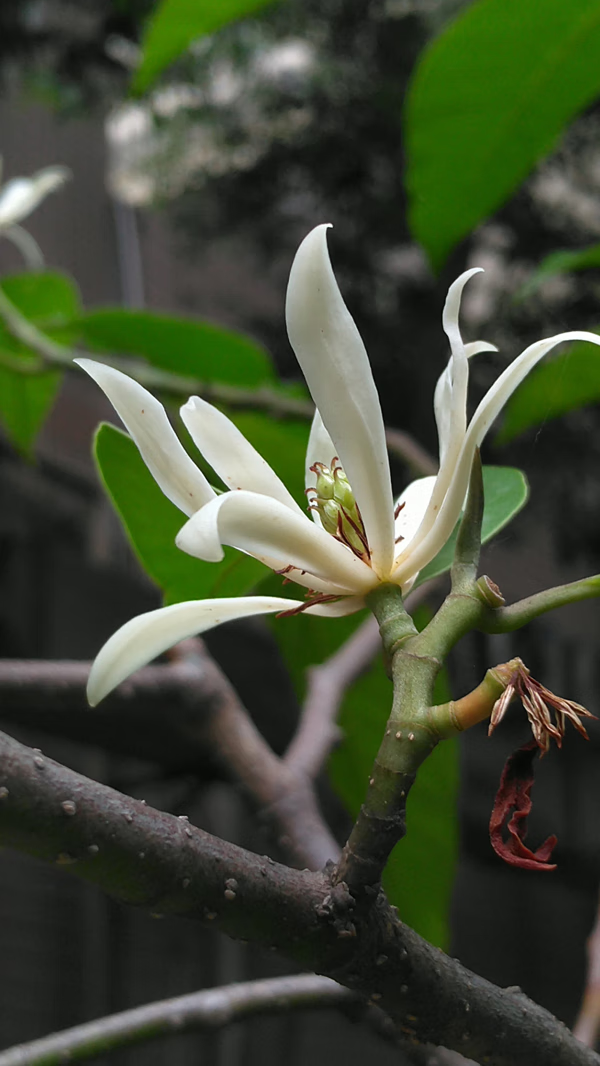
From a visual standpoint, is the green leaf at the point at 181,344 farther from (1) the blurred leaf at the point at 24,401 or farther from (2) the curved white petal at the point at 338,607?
(2) the curved white petal at the point at 338,607

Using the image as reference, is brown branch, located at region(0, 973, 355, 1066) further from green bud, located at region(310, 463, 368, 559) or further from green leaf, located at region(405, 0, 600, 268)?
green leaf, located at region(405, 0, 600, 268)

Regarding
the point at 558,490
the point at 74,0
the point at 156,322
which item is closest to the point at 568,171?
the point at 558,490

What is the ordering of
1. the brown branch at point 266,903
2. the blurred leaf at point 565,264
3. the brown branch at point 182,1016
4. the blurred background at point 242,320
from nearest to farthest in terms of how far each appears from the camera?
the brown branch at point 266,903 → the brown branch at point 182,1016 → the blurred leaf at point 565,264 → the blurred background at point 242,320

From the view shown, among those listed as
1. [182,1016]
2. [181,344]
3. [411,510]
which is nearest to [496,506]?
[411,510]

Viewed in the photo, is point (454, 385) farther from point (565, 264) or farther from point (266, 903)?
point (565, 264)

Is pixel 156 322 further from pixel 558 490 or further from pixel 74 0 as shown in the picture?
pixel 74 0

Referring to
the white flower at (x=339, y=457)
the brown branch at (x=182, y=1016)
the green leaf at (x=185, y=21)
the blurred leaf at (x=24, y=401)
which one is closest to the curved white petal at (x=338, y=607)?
the white flower at (x=339, y=457)
